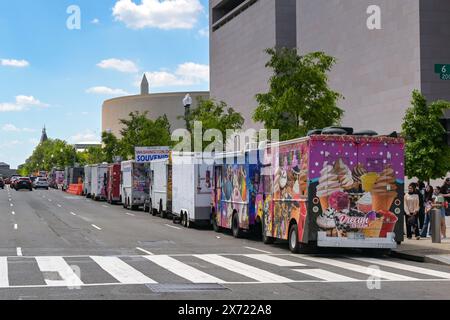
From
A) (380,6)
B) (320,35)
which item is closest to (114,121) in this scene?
(320,35)

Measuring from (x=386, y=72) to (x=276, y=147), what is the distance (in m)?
33.8

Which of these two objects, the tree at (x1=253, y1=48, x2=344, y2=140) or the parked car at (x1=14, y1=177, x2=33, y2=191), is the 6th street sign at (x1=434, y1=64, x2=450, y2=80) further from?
the parked car at (x1=14, y1=177, x2=33, y2=191)

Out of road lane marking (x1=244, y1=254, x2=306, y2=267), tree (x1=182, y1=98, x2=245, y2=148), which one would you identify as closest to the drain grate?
road lane marking (x1=244, y1=254, x2=306, y2=267)

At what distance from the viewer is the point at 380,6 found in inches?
2105

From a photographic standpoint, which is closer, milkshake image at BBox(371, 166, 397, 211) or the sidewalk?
the sidewalk

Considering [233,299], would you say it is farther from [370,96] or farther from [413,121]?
[370,96]

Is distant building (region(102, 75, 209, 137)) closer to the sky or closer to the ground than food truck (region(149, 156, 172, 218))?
closer to the sky

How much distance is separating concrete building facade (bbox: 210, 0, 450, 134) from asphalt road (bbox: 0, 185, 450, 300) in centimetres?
2910

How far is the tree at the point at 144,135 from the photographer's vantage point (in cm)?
6862

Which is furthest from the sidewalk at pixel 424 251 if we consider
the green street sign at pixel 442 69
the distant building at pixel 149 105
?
the distant building at pixel 149 105

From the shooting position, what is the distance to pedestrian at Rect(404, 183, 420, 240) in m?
23.2

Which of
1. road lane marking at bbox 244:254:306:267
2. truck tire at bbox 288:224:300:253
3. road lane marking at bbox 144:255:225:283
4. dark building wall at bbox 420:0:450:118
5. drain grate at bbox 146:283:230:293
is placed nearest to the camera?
drain grate at bbox 146:283:230:293

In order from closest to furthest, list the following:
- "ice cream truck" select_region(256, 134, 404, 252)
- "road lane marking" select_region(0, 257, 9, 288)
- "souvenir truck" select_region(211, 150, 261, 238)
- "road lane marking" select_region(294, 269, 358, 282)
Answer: "road lane marking" select_region(0, 257, 9, 288), "road lane marking" select_region(294, 269, 358, 282), "ice cream truck" select_region(256, 134, 404, 252), "souvenir truck" select_region(211, 150, 261, 238)

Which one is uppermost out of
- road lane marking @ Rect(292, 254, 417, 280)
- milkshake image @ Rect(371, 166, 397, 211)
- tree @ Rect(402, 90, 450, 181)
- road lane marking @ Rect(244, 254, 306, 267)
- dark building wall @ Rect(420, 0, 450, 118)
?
dark building wall @ Rect(420, 0, 450, 118)
